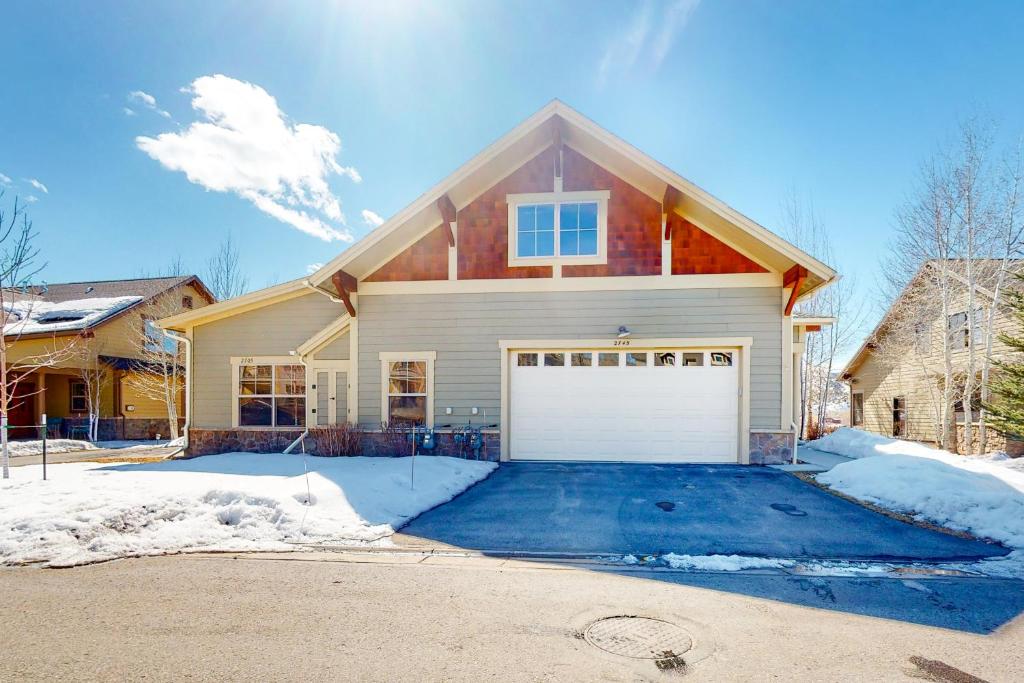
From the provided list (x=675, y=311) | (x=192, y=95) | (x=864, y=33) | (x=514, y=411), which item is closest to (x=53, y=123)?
(x=192, y=95)

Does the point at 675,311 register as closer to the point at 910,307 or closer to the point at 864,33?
the point at 864,33

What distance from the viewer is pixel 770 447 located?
10.5 metres

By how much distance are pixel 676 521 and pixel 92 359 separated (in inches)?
975

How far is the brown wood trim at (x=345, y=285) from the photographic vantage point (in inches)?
430

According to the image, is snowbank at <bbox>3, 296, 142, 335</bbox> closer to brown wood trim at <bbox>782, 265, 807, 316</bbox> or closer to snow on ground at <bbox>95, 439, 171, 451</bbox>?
snow on ground at <bbox>95, 439, 171, 451</bbox>

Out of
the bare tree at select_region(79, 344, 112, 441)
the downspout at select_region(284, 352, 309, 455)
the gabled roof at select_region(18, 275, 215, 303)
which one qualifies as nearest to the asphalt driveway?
the downspout at select_region(284, 352, 309, 455)

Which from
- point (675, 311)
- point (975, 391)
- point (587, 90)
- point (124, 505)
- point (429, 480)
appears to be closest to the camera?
point (124, 505)

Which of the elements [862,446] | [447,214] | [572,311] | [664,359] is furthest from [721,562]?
[862,446]

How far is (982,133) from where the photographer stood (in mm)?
14664

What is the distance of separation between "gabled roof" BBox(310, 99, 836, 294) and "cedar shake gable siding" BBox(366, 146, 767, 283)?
0.63ft

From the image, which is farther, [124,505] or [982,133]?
[982,133]

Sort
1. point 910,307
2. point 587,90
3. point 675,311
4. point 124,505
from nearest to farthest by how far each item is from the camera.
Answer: point 124,505 < point 675,311 < point 587,90 < point 910,307

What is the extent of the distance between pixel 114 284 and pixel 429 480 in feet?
90.2

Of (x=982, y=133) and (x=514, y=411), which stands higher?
(x=982, y=133)
